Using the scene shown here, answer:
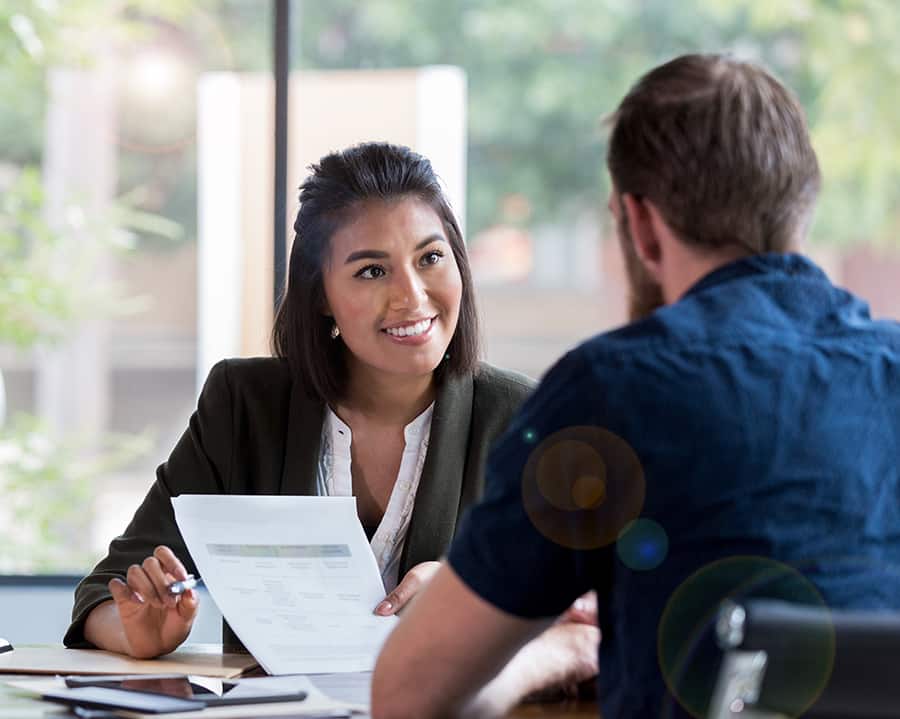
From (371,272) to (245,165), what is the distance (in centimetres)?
220

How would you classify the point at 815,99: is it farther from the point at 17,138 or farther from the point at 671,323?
the point at 671,323

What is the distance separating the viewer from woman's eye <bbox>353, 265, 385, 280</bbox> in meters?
2.13

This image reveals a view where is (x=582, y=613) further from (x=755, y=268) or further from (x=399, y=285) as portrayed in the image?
(x=399, y=285)

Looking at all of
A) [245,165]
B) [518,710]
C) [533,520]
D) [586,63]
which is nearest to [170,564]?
[518,710]

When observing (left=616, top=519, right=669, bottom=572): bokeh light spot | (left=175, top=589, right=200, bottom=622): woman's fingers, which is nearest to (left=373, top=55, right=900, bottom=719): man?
(left=616, top=519, right=669, bottom=572): bokeh light spot

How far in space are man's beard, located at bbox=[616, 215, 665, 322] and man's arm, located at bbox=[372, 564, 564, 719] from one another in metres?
0.31

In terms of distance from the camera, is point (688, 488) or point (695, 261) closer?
point (688, 488)

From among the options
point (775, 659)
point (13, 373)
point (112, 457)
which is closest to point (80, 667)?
point (775, 659)

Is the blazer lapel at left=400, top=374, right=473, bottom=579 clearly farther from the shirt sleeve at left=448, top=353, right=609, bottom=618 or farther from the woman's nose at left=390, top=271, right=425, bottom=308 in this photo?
the shirt sleeve at left=448, top=353, right=609, bottom=618

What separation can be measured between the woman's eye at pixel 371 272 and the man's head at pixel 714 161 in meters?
0.90

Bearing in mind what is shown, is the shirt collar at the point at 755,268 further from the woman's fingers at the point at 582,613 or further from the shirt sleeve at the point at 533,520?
the woman's fingers at the point at 582,613

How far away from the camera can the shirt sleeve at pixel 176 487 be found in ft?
6.39

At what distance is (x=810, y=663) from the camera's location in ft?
2.93

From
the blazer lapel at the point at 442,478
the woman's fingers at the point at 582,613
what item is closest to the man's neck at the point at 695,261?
the woman's fingers at the point at 582,613
